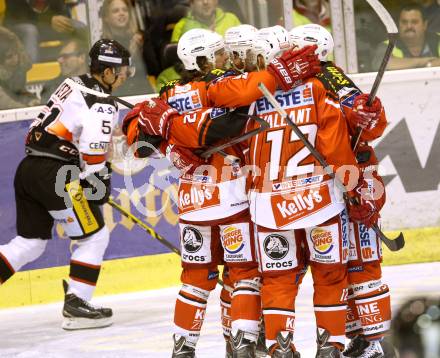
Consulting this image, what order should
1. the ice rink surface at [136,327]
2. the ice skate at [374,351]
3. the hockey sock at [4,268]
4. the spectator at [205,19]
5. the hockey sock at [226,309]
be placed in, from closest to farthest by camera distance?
the ice skate at [374,351]
the hockey sock at [226,309]
the ice rink surface at [136,327]
the hockey sock at [4,268]
the spectator at [205,19]

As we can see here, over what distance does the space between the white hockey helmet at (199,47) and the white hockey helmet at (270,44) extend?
237 mm

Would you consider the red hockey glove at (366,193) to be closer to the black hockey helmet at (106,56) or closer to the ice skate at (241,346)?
the ice skate at (241,346)

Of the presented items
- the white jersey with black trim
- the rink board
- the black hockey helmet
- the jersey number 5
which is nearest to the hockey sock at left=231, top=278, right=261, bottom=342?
the jersey number 5

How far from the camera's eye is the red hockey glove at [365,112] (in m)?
3.06

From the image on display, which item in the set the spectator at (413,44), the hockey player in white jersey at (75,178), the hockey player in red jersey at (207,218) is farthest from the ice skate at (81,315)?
the spectator at (413,44)

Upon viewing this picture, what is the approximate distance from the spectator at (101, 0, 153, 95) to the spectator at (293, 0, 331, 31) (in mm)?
1087

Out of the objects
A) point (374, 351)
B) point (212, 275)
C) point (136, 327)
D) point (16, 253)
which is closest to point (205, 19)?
point (16, 253)

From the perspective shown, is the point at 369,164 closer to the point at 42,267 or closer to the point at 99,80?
the point at 99,80

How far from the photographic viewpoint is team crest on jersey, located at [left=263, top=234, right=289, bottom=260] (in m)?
3.05

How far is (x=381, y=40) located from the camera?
6215 millimetres

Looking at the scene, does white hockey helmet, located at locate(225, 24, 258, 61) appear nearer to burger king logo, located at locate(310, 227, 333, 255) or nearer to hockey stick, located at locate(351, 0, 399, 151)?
hockey stick, located at locate(351, 0, 399, 151)

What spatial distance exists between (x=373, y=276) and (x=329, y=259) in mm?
372

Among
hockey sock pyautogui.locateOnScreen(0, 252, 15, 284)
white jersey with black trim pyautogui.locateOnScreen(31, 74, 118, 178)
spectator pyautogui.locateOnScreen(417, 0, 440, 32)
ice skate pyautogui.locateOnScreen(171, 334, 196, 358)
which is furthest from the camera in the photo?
spectator pyautogui.locateOnScreen(417, 0, 440, 32)

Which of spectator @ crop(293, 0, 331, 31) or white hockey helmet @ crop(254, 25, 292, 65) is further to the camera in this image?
spectator @ crop(293, 0, 331, 31)
